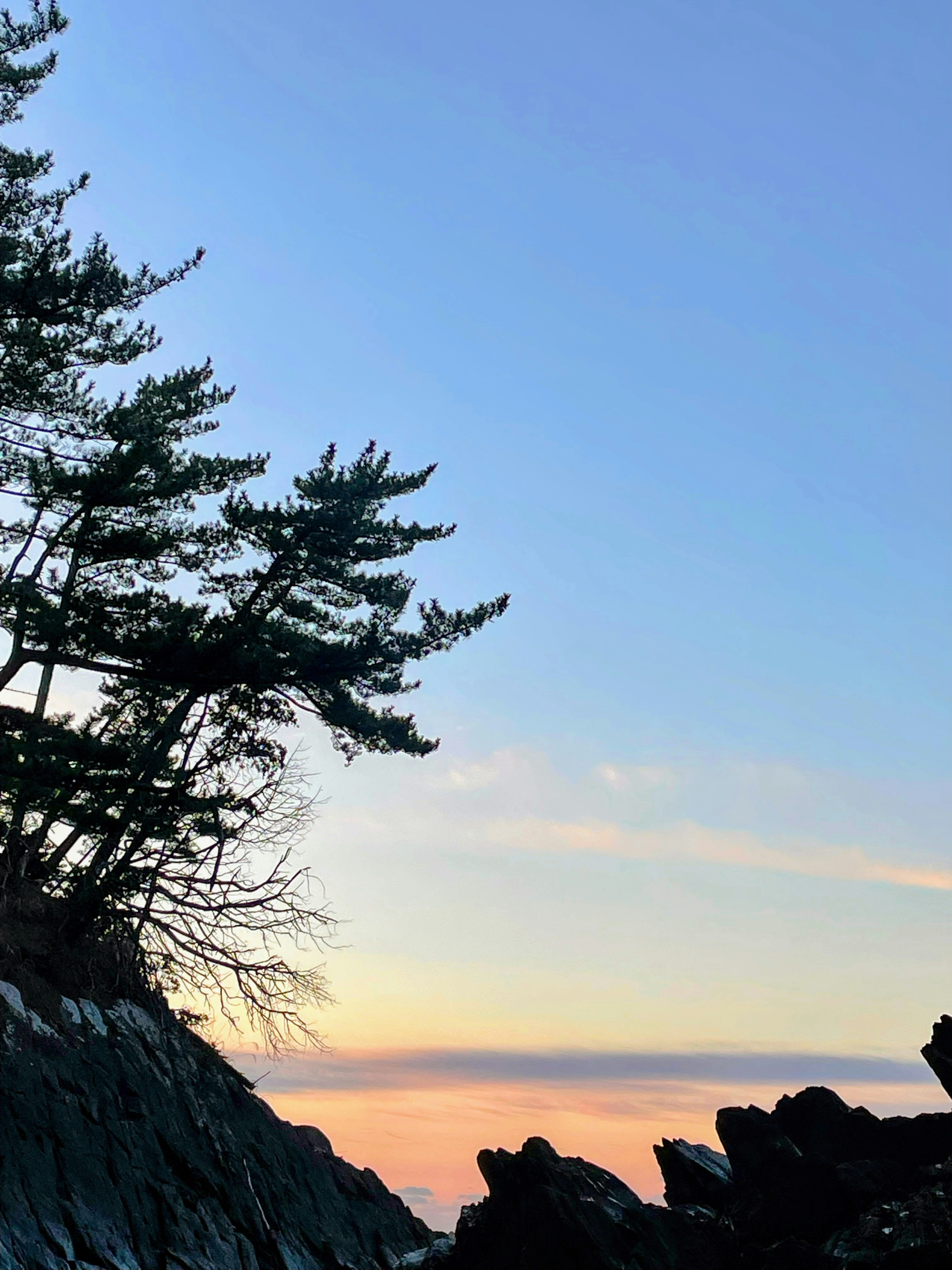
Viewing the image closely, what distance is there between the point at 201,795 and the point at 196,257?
1272cm

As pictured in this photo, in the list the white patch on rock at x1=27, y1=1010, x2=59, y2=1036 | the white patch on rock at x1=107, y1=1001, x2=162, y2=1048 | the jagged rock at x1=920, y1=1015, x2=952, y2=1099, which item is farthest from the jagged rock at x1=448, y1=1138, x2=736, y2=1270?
the white patch on rock at x1=107, y1=1001, x2=162, y2=1048

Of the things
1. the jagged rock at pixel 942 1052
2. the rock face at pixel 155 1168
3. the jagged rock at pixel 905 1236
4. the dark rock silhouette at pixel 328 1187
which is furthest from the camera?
the jagged rock at pixel 942 1052

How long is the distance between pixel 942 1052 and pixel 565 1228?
952 cm

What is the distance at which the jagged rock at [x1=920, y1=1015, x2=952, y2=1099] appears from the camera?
25.1m

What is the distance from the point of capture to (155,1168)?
25266 mm

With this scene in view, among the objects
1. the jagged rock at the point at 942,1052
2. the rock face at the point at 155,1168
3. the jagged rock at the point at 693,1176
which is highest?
the jagged rock at the point at 942,1052

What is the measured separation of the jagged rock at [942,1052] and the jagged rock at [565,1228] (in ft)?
19.5

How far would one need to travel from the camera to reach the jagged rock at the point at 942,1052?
82.5 feet

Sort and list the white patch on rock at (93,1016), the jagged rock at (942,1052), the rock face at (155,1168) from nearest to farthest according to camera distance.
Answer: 1. the rock face at (155,1168)
2. the jagged rock at (942,1052)
3. the white patch on rock at (93,1016)

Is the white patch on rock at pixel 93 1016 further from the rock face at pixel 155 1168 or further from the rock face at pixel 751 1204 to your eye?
the rock face at pixel 751 1204

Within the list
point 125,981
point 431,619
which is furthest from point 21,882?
point 431,619

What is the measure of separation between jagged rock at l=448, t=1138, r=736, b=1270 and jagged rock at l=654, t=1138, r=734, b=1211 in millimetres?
1231

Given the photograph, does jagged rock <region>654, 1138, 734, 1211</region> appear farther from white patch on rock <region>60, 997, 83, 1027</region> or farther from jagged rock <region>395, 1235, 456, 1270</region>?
white patch on rock <region>60, 997, 83, 1027</region>

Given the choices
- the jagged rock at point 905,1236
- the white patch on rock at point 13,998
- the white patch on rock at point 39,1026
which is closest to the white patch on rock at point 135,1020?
the white patch on rock at point 39,1026
